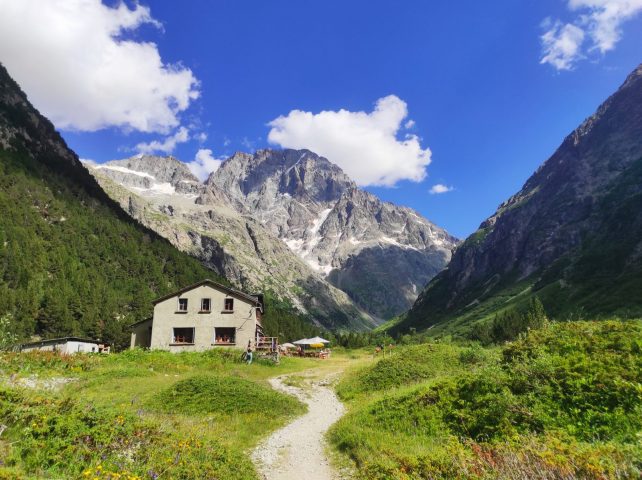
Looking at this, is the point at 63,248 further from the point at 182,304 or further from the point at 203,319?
the point at 203,319

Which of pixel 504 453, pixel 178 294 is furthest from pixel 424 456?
pixel 178 294

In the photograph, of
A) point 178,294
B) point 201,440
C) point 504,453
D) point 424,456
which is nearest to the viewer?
point 504,453

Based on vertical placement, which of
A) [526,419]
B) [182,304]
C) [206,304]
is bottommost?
[526,419]

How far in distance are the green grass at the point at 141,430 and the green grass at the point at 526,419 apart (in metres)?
4.16

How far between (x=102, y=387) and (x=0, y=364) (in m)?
7.93

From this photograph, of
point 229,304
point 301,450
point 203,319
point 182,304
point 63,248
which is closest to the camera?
point 301,450

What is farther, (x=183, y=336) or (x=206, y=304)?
(x=206, y=304)

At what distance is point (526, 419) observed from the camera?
12125mm

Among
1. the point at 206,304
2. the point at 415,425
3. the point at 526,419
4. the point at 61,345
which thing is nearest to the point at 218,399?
the point at 415,425

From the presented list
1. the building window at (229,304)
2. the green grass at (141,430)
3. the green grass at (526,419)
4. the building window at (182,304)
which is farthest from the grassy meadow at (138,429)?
the building window at (229,304)

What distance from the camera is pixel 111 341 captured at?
86.2m

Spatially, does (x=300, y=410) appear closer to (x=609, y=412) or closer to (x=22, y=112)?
(x=609, y=412)

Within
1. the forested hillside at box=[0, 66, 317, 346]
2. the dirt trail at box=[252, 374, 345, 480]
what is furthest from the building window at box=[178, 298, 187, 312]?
the forested hillside at box=[0, 66, 317, 346]

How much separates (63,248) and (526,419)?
12570cm
